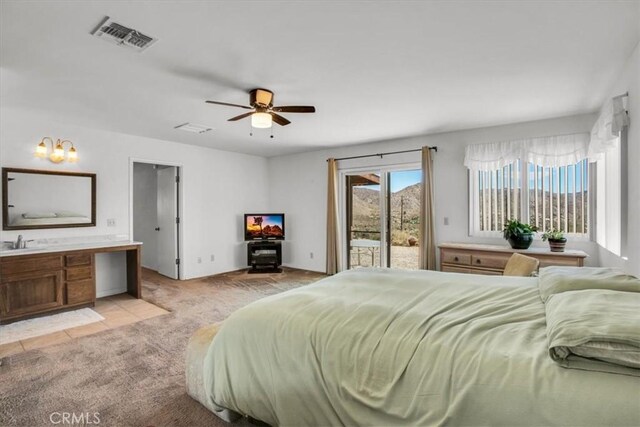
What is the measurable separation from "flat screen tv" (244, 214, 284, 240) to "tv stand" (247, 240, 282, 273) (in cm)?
16

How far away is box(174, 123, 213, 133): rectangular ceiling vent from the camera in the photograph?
14.4ft

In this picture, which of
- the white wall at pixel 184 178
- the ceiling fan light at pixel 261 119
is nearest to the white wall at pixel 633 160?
the ceiling fan light at pixel 261 119

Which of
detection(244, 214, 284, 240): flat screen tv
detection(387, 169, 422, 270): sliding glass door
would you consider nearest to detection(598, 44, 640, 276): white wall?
detection(387, 169, 422, 270): sliding glass door

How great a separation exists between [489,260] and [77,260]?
521cm

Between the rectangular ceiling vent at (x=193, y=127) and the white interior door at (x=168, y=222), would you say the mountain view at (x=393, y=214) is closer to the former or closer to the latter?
the rectangular ceiling vent at (x=193, y=127)

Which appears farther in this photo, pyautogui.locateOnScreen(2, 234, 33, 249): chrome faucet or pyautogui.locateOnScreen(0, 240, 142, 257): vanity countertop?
pyautogui.locateOnScreen(2, 234, 33, 249): chrome faucet

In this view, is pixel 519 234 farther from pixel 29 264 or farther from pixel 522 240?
pixel 29 264

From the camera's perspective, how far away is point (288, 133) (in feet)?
16.0

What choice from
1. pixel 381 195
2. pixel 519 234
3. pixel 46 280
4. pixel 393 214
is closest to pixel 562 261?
pixel 519 234

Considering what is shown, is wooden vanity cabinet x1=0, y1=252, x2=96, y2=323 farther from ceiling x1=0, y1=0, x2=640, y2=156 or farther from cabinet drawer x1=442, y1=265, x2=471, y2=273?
cabinet drawer x1=442, y1=265, x2=471, y2=273

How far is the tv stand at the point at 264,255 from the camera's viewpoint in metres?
6.27

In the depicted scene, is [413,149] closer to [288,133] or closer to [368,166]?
[368,166]

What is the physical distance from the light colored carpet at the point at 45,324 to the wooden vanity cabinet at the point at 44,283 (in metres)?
0.09

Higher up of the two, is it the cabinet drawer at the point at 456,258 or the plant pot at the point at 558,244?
the plant pot at the point at 558,244
